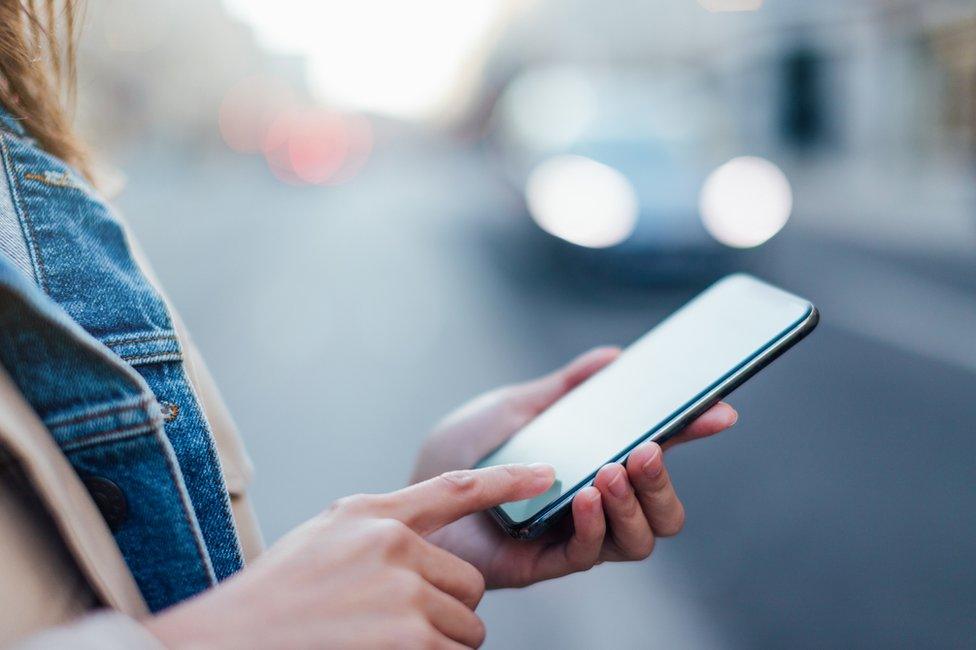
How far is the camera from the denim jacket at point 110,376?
822 millimetres

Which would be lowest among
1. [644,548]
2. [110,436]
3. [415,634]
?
[644,548]

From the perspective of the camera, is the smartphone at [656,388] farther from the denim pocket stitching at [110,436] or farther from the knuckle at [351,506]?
the denim pocket stitching at [110,436]

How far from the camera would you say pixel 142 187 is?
25.2 m

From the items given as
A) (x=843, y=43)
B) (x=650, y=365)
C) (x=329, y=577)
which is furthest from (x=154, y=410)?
(x=843, y=43)

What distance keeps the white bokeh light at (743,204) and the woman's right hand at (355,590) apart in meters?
6.54

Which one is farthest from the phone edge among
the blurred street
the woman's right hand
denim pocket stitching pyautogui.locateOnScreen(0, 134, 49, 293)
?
the blurred street

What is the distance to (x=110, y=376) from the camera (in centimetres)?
85

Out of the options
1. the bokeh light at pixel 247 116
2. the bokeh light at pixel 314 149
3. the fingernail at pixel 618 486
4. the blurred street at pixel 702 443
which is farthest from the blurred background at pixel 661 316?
the bokeh light at pixel 247 116

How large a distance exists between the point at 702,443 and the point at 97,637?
386 cm

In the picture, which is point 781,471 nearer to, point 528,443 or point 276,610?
point 528,443

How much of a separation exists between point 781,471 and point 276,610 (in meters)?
3.52

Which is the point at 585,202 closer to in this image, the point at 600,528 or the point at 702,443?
the point at 702,443

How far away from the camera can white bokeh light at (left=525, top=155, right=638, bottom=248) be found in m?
7.31

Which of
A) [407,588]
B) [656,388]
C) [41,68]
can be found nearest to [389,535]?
[407,588]
